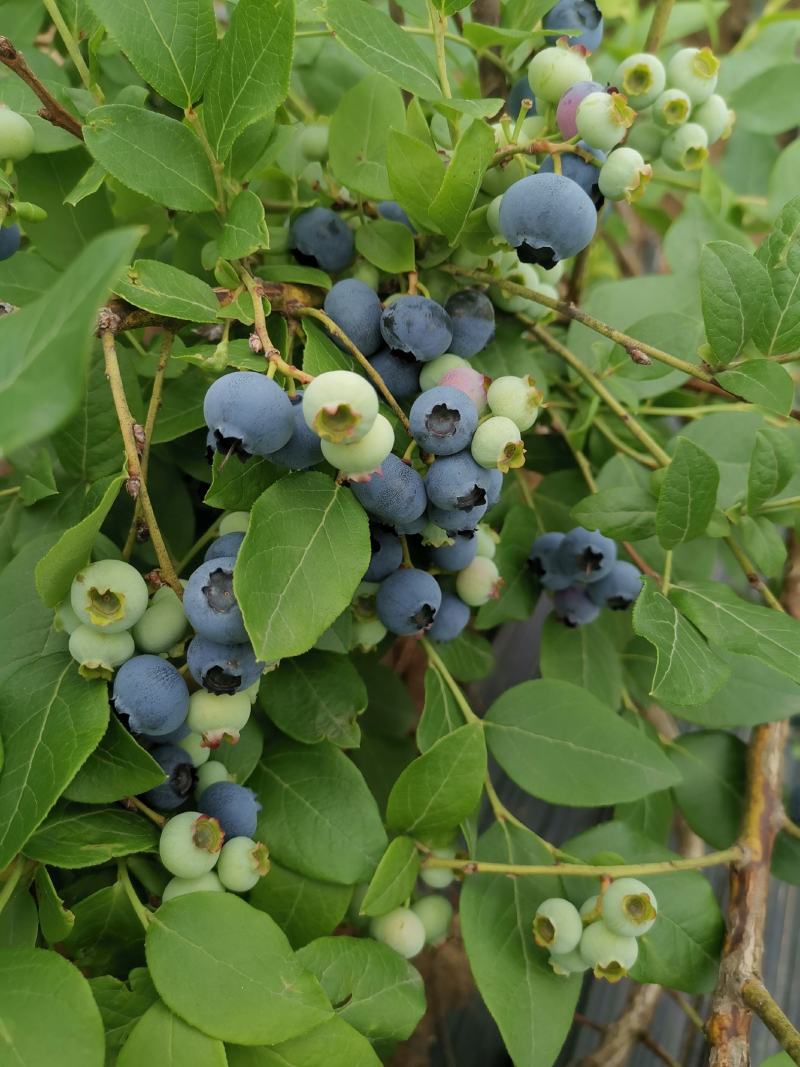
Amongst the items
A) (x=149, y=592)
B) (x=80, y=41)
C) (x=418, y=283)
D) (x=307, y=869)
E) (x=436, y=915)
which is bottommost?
(x=436, y=915)

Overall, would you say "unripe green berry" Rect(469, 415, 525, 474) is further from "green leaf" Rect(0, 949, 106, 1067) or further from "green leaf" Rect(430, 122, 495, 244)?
"green leaf" Rect(0, 949, 106, 1067)

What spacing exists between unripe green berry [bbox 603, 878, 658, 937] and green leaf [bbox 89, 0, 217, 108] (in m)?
0.69

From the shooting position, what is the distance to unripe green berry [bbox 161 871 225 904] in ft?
2.19

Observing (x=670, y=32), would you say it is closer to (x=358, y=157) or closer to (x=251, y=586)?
(x=358, y=157)

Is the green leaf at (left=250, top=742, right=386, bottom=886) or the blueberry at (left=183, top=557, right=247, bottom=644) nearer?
the blueberry at (left=183, top=557, right=247, bottom=644)

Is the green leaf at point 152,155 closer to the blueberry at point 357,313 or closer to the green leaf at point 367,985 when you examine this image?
the blueberry at point 357,313

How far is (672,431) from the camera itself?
3.79 ft

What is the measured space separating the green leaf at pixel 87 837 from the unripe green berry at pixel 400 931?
24 cm

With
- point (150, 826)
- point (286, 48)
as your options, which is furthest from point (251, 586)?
point (286, 48)

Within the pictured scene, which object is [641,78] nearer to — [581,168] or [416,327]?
[581,168]

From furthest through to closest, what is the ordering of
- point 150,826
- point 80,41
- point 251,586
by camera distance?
point 80,41, point 150,826, point 251,586

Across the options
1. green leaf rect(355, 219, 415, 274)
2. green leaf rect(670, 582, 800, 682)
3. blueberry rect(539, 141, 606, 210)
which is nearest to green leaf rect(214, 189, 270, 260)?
green leaf rect(355, 219, 415, 274)

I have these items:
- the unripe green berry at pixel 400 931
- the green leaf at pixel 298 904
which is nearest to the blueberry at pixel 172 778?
the green leaf at pixel 298 904

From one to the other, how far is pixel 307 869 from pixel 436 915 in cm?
20
